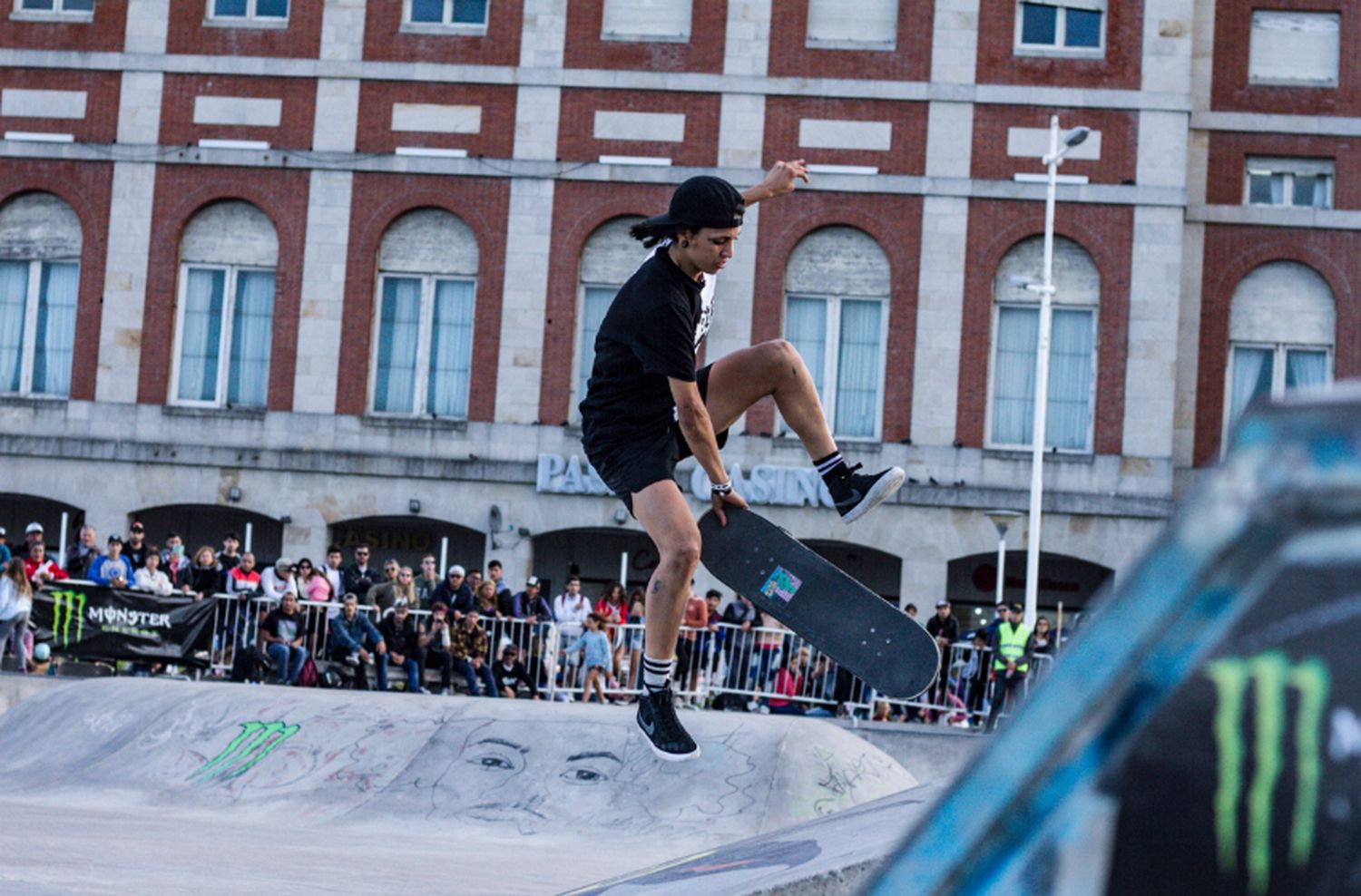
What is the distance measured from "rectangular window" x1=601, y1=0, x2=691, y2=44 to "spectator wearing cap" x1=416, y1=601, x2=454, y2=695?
14.2 meters

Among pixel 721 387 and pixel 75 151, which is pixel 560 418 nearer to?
pixel 75 151

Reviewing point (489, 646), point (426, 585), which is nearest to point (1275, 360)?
point (426, 585)

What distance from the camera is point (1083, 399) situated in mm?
28609

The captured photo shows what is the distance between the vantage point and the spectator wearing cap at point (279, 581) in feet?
62.4

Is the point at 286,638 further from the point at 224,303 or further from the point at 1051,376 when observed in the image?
the point at 1051,376

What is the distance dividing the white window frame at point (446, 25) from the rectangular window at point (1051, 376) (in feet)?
33.9

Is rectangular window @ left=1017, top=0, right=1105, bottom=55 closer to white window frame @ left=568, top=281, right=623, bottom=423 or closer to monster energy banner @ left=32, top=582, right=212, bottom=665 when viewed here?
white window frame @ left=568, top=281, right=623, bottom=423

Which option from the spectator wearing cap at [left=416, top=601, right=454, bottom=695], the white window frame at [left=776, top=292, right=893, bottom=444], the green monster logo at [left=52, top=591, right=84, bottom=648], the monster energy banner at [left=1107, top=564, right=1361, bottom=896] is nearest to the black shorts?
the monster energy banner at [left=1107, top=564, right=1361, bottom=896]

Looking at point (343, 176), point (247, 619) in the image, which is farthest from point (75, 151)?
point (247, 619)

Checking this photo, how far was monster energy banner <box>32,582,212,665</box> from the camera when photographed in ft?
60.0

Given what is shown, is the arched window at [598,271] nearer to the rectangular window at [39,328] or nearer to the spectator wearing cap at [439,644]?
the rectangular window at [39,328]

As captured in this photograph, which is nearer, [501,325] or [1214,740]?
[1214,740]

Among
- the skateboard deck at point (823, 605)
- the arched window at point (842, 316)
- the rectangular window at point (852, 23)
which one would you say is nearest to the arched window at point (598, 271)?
the arched window at point (842, 316)

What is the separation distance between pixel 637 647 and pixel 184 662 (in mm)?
4998
